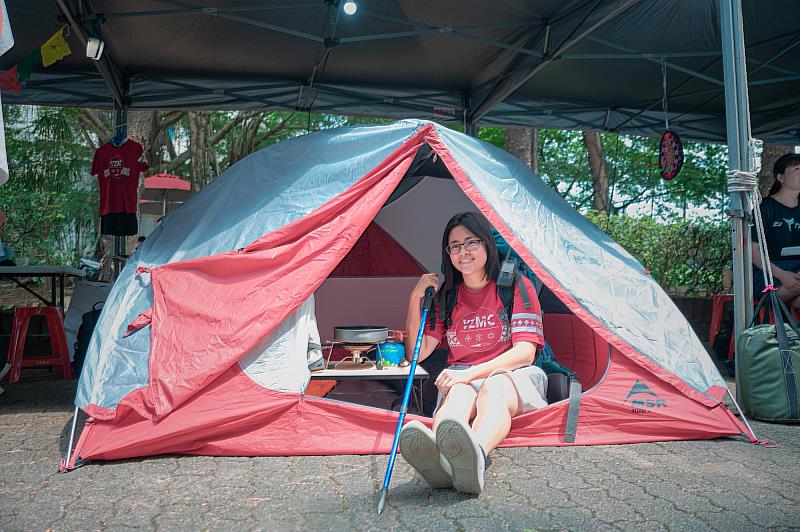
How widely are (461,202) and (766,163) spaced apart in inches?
208

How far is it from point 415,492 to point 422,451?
24 cm

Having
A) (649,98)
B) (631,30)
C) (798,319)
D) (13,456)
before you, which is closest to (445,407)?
(13,456)

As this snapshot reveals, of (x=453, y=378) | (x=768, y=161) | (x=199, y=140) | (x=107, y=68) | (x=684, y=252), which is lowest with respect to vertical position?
(x=453, y=378)

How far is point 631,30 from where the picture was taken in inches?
208

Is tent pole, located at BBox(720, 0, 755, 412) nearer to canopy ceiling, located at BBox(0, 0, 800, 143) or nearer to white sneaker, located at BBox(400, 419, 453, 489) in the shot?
canopy ceiling, located at BBox(0, 0, 800, 143)

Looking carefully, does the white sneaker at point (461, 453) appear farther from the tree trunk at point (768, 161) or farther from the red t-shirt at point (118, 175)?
the tree trunk at point (768, 161)

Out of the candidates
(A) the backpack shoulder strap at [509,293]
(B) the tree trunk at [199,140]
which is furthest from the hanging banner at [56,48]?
(B) the tree trunk at [199,140]

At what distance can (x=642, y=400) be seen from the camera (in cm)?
307

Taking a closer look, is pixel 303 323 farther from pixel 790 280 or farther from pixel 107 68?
pixel 107 68

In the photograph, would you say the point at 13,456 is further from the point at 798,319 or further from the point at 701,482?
the point at 798,319

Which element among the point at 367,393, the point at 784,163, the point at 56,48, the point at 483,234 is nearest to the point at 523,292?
the point at 483,234

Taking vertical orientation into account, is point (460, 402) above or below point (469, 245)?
below

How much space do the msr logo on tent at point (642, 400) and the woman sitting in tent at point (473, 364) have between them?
15.7 inches

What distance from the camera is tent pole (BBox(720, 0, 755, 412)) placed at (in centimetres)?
361
